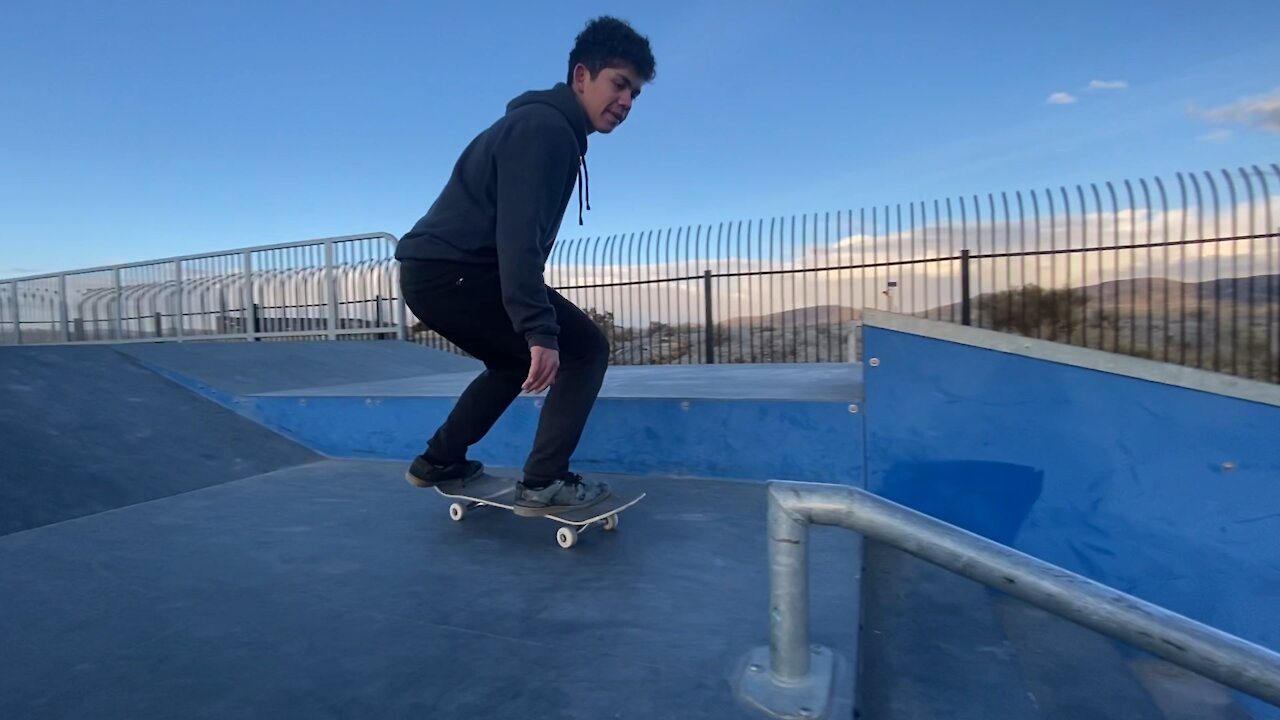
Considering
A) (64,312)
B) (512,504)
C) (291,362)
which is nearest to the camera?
(512,504)

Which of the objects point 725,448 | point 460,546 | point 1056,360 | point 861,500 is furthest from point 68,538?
point 1056,360

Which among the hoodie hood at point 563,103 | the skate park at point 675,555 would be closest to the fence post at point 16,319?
the skate park at point 675,555

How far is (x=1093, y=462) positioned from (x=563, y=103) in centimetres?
A: 199

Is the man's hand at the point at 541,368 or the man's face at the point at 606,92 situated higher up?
the man's face at the point at 606,92

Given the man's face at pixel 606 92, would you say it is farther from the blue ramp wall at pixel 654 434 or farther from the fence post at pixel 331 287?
the fence post at pixel 331 287

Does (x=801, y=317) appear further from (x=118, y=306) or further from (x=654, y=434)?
(x=118, y=306)

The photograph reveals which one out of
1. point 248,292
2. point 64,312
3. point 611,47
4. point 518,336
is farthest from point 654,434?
point 64,312

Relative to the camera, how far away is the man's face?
203 cm

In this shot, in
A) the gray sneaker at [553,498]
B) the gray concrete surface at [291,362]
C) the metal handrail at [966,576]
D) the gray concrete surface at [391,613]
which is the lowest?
the gray concrete surface at [391,613]

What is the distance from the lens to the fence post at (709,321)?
9336mm

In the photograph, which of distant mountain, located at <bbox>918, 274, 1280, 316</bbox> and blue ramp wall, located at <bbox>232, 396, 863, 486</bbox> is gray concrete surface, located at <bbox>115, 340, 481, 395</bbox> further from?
distant mountain, located at <bbox>918, 274, 1280, 316</bbox>

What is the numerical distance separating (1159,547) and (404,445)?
304 centimetres

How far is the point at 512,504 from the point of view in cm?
219

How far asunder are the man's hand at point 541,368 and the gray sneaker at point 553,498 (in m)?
0.39
